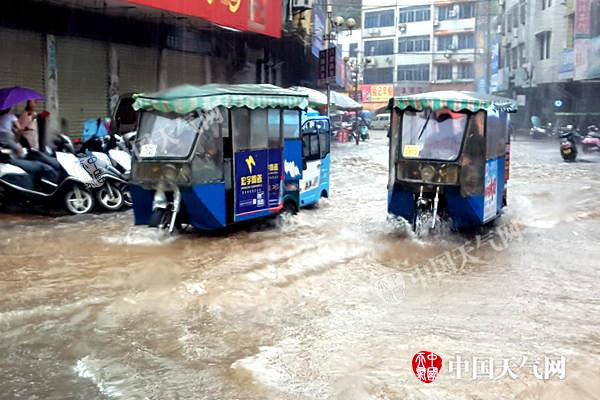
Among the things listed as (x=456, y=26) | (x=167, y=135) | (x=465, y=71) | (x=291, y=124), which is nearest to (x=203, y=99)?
(x=167, y=135)

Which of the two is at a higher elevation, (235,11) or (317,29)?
(317,29)

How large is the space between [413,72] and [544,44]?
23.4 metres

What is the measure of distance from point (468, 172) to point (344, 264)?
2.27 meters

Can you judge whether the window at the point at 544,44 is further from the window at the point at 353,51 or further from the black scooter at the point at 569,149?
the window at the point at 353,51

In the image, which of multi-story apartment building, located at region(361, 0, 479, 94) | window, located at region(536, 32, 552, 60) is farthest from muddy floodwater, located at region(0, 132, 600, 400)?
multi-story apartment building, located at region(361, 0, 479, 94)

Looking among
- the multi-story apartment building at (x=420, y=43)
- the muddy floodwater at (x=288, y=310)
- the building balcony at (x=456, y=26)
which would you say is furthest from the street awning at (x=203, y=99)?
the multi-story apartment building at (x=420, y=43)

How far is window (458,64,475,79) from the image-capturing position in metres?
62.0

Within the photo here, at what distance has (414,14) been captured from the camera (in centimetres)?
6291

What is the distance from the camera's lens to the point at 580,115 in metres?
32.1

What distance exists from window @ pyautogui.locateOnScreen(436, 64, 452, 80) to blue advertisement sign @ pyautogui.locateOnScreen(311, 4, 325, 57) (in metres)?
36.4

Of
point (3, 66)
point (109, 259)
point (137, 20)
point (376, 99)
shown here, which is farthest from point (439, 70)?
point (109, 259)

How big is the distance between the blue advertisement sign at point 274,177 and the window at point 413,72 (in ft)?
180

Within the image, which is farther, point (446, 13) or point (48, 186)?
point (446, 13)

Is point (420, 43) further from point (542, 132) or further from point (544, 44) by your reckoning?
point (542, 132)
